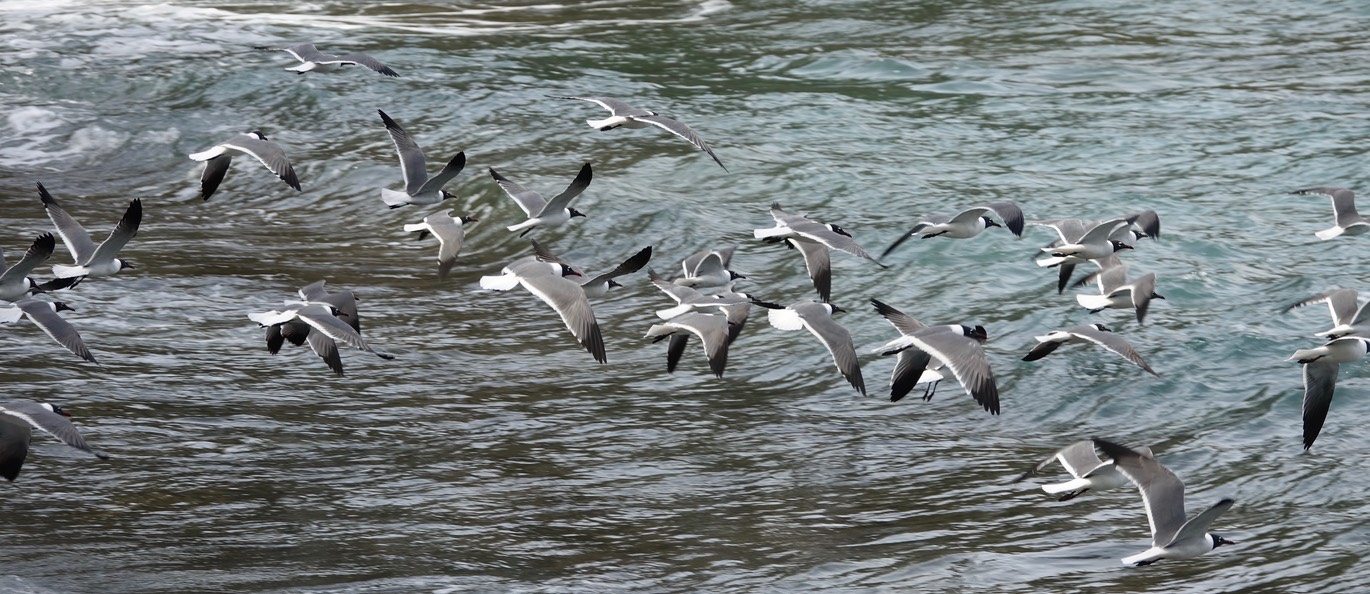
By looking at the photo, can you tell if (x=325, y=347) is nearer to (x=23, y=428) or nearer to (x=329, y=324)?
(x=329, y=324)

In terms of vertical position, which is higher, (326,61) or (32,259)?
(326,61)

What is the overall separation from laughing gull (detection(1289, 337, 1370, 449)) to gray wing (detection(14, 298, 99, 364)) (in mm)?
7691

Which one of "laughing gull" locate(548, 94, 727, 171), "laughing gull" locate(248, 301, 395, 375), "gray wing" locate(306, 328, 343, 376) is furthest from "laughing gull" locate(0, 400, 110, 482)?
"laughing gull" locate(548, 94, 727, 171)

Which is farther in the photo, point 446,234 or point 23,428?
point 446,234

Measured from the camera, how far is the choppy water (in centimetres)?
927

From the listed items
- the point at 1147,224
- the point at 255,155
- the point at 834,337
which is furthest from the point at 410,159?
the point at 1147,224

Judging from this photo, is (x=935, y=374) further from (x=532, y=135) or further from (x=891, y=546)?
(x=532, y=135)

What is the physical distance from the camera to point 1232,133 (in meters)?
18.0

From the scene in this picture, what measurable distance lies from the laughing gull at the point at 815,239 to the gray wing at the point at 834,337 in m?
0.48

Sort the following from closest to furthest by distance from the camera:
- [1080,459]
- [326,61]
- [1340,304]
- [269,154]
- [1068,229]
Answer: [1080,459] → [1340,304] → [269,154] → [1068,229] → [326,61]

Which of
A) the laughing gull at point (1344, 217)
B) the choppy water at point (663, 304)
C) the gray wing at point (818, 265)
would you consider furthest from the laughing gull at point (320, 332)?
the laughing gull at point (1344, 217)

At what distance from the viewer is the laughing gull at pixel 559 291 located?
402 inches

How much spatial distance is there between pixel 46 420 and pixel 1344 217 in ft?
33.1

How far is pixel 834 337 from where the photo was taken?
10.3 meters
